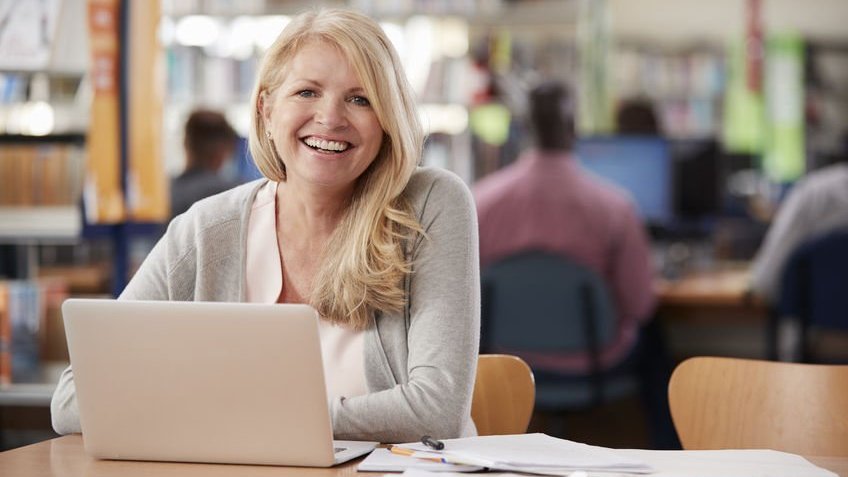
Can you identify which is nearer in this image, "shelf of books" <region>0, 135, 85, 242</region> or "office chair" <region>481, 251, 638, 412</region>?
"office chair" <region>481, 251, 638, 412</region>

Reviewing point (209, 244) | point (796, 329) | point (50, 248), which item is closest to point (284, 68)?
point (209, 244)

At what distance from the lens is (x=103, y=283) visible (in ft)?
14.8

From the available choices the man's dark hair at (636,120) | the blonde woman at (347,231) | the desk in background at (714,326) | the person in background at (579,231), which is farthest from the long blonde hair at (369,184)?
the man's dark hair at (636,120)

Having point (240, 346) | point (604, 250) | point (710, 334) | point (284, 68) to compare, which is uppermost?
point (284, 68)

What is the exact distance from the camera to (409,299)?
1.68m

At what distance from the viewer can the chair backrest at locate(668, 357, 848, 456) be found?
1.71 m

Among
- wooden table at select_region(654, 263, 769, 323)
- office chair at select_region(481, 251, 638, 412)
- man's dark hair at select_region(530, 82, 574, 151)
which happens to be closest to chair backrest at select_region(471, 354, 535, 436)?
office chair at select_region(481, 251, 638, 412)

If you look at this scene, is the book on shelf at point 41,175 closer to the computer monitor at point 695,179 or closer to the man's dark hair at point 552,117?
the man's dark hair at point 552,117

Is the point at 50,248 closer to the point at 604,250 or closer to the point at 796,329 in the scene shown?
the point at 604,250

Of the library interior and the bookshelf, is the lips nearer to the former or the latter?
the library interior

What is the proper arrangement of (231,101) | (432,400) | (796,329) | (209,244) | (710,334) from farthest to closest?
(231,101), (710,334), (796,329), (209,244), (432,400)

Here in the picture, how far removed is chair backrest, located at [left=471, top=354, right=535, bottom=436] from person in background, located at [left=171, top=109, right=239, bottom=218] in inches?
97.4

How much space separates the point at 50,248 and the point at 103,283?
1.40 ft

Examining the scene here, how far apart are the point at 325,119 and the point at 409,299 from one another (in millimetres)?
294
